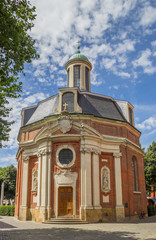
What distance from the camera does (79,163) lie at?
2100 cm

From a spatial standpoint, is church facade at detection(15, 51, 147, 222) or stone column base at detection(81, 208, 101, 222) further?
church facade at detection(15, 51, 147, 222)

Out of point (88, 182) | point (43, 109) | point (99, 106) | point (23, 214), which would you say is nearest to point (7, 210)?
point (23, 214)

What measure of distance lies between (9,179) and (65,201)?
26.3 meters

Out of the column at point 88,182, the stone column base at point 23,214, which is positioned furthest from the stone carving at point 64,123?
the stone column base at point 23,214

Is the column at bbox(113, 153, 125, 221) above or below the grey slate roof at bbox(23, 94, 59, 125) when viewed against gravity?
below

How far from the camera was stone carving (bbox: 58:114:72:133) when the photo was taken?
21719mm

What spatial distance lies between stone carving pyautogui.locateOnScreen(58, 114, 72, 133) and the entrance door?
5.28m

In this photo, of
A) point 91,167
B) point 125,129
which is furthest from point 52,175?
point 125,129

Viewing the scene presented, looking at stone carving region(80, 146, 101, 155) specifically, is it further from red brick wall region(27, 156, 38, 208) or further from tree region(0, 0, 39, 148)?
tree region(0, 0, 39, 148)

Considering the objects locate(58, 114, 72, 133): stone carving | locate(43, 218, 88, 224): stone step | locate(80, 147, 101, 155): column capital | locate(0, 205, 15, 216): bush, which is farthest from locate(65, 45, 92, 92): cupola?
locate(0, 205, 15, 216): bush

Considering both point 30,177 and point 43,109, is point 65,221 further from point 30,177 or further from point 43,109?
point 43,109

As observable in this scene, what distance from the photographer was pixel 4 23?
10.4 meters

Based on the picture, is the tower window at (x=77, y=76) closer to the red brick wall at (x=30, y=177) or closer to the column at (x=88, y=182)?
the red brick wall at (x=30, y=177)

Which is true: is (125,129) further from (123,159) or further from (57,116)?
(57,116)
